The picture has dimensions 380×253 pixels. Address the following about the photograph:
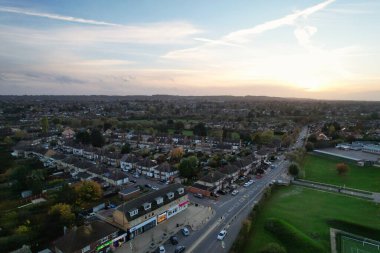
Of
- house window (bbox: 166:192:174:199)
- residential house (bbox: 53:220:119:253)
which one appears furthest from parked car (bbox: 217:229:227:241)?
residential house (bbox: 53:220:119:253)

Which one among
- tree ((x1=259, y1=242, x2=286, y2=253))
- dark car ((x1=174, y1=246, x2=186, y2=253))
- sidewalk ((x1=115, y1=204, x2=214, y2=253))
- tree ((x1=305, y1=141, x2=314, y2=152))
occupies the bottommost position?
sidewalk ((x1=115, y1=204, x2=214, y2=253))

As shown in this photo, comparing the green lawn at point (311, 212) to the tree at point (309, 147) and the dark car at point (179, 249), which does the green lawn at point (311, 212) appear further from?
the tree at point (309, 147)

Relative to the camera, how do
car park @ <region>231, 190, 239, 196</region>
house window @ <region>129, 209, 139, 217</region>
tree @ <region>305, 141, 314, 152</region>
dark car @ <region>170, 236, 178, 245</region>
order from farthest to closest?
tree @ <region>305, 141, 314, 152</region>
car park @ <region>231, 190, 239, 196</region>
house window @ <region>129, 209, 139, 217</region>
dark car @ <region>170, 236, 178, 245</region>

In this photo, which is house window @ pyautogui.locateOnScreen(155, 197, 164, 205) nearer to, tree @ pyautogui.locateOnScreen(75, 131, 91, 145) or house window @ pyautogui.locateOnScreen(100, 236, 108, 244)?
house window @ pyautogui.locateOnScreen(100, 236, 108, 244)

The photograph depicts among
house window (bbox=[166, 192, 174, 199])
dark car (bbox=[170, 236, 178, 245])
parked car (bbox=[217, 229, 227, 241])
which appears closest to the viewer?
dark car (bbox=[170, 236, 178, 245])

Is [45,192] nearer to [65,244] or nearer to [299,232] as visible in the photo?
[65,244]

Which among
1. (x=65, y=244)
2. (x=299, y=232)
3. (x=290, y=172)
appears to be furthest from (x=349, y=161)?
(x=65, y=244)

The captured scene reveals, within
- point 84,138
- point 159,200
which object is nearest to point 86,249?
point 159,200
